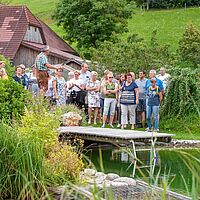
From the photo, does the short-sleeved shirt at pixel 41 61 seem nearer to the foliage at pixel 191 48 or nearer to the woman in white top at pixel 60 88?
the woman in white top at pixel 60 88

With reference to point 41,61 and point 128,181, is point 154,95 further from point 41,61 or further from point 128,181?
point 128,181

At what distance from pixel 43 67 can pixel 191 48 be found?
1847cm

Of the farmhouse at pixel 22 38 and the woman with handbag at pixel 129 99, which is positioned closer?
the woman with handbag at pixel 129 99

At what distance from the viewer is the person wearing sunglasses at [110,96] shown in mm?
14891

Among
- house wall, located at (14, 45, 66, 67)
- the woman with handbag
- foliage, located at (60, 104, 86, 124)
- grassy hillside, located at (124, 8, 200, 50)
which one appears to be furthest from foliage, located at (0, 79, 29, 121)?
grassy hillside, located at (124, 8, 200, 50)

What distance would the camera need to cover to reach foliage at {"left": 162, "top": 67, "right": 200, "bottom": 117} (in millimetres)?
15836

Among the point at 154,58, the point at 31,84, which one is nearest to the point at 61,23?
the point at 154,58

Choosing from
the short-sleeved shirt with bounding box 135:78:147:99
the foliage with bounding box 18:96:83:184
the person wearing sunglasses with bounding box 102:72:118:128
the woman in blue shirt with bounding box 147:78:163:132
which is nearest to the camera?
the foliage with bounding box 18:96:83:184

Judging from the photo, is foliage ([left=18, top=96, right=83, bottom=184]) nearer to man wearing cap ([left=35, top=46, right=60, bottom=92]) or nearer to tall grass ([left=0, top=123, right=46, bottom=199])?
tall grass ([left=0, top=123, right=46, bottom=199])

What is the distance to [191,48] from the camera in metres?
31.0

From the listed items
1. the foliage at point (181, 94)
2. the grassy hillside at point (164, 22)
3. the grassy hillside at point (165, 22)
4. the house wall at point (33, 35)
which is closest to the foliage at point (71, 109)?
the foliage at point (181, 94)

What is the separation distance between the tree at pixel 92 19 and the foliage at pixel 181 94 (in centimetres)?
2161

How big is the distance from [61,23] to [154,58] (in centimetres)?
2314

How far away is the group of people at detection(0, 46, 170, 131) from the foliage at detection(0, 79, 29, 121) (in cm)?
204
